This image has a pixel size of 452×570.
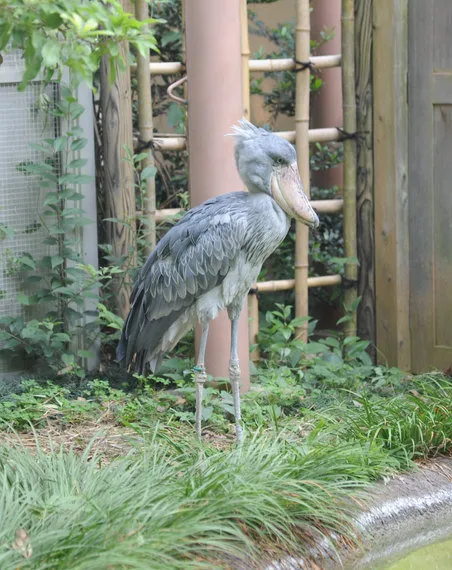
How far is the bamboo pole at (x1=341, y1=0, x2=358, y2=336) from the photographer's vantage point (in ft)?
18.8

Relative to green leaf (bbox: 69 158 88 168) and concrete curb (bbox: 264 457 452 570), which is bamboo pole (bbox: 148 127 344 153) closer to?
green leaf (bbox: 69 158 88 168)

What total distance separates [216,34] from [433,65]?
1356mm

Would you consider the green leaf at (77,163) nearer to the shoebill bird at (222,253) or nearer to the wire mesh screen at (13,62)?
the wire mesh screen at (13,62)

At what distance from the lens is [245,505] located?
3285 mm

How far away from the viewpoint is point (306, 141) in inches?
225

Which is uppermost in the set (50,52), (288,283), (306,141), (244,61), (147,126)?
(244,61)

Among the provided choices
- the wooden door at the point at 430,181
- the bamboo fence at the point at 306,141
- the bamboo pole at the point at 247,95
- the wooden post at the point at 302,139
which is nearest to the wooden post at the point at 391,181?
the wooden door at the point at 430,181

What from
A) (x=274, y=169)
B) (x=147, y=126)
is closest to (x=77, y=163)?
(x=147, y=126)

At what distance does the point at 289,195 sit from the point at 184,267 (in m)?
0.57

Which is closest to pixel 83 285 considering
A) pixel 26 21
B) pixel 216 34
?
pixel 216 34

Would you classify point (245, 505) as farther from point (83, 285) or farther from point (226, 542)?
point (83, 285)

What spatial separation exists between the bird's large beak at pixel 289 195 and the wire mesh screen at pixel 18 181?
1746 millimetres

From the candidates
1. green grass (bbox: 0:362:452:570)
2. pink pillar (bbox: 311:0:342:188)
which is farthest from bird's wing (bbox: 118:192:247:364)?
pink pillar (bbox: 311:0:342:188)

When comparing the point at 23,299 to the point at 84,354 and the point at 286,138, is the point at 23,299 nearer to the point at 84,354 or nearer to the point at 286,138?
the point at 84,354
